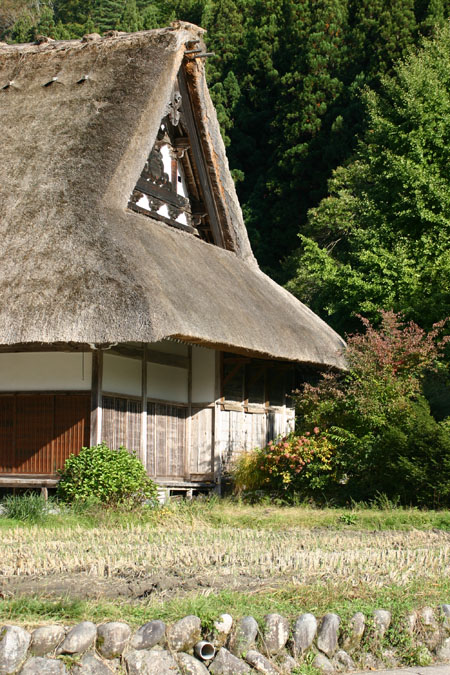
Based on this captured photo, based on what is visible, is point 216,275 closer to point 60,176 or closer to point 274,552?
point 60,176

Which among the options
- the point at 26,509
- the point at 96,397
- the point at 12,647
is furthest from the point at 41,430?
the point at 12,647

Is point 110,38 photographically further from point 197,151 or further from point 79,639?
point 79,639

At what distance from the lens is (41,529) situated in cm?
1120

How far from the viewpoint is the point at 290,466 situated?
15617mm

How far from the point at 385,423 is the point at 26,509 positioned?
6.07m

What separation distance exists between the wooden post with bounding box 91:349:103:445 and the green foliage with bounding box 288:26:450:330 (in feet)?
26.1

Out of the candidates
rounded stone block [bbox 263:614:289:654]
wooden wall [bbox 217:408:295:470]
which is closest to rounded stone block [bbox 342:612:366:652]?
rounded stone block [bbox 263:614:289:654]

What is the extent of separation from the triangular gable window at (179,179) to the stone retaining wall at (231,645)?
442 inches

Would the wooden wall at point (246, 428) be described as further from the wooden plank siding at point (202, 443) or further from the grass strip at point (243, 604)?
the grass strip at point (243, 604)

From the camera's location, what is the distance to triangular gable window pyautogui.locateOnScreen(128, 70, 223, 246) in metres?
17.1

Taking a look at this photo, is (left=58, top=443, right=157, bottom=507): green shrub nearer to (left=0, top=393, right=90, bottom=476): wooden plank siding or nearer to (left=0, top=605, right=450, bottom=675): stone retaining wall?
(left=0, top=393, right=90, bottom=476): wooden plank siding

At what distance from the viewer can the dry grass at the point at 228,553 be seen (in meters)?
8.09

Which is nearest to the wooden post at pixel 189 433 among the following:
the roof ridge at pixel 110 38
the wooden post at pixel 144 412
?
the wooden post at pixel 144 412

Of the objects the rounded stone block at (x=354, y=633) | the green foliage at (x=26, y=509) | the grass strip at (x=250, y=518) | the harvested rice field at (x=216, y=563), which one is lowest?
the rounded stone block at (x=354, y=633)
